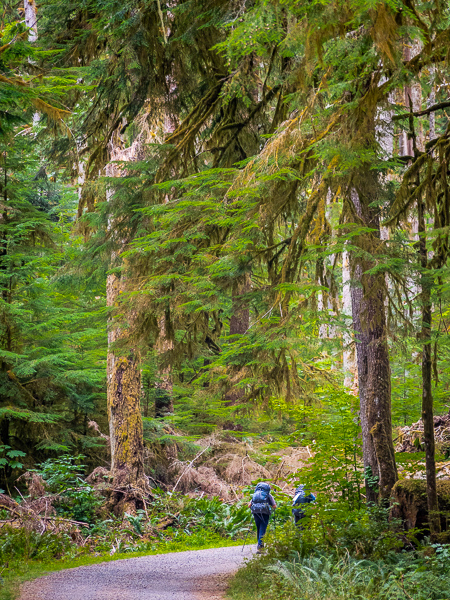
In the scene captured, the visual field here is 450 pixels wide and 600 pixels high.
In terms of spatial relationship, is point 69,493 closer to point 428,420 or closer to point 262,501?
point 262,501

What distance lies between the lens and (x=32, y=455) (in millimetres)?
13836

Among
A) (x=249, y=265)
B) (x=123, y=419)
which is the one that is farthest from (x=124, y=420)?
(x=249, y=265)

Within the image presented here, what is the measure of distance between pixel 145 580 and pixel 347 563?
2983 millimetres

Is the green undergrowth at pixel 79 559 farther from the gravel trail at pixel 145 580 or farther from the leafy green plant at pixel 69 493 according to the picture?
the leafy green plant at pixel 69 493

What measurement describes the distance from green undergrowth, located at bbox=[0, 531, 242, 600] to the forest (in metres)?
0.07

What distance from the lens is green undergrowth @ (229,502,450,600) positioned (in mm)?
5925

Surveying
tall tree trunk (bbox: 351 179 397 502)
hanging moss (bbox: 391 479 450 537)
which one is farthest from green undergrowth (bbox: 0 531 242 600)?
hanging moss (bbox: 391 479 450 537)

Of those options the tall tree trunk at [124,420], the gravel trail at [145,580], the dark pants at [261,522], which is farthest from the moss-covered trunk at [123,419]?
the dark pants at [261,522]

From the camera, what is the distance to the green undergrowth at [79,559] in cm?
805

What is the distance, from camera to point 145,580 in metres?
8.27

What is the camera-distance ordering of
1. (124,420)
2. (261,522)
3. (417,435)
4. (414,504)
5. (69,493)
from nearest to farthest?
(414,504)
(261,522)
(417,435)
(69,493)
(124,420)

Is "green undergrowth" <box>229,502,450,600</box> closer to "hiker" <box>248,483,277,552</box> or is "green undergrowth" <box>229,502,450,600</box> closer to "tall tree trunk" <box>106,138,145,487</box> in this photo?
"hiker" <box>248,483,277,552</box>

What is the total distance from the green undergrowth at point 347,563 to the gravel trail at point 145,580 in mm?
598

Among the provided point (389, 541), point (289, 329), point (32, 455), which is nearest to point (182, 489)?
point (32, 455)
